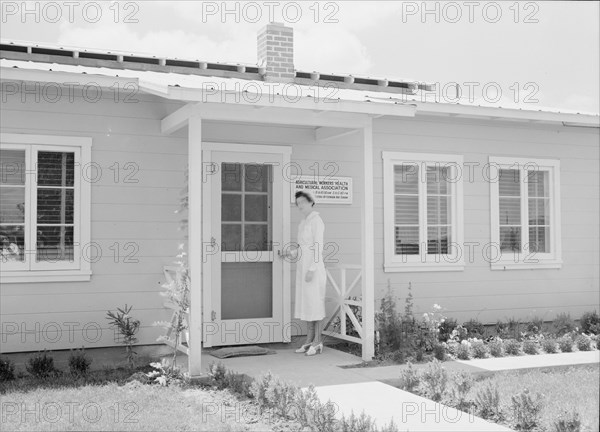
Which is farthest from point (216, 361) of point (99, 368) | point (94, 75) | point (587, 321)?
point (587, 321)

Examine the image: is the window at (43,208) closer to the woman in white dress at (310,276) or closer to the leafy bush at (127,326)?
the leafy bush at (127,326)

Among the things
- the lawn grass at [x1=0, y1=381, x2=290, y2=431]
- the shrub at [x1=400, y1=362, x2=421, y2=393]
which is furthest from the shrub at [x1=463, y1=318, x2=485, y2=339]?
the lawn grass at [x1=0, y1=381, x2=290, y2=431]

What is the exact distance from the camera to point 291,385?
6691mm

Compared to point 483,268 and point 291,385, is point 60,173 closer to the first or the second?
point 291,385

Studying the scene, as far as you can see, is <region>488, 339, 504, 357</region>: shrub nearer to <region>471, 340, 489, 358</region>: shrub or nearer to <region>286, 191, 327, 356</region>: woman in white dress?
<region>471, 340, 489, 358</region>: shrub

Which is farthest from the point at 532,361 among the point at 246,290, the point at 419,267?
the point at 246,290

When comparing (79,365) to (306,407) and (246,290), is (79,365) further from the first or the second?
(306,407)

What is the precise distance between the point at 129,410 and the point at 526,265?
23.6ft

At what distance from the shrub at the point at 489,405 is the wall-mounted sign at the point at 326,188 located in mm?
4304

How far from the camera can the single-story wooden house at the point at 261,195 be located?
342 inches

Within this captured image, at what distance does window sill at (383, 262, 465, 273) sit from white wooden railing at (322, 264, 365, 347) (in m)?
0.50

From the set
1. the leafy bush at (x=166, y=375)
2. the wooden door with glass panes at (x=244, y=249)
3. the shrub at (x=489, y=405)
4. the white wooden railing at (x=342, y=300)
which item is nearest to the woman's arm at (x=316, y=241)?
the white wooden railing at (x=342, y=300)

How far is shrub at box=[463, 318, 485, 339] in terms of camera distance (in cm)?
1037

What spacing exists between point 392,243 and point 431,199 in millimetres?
1031
